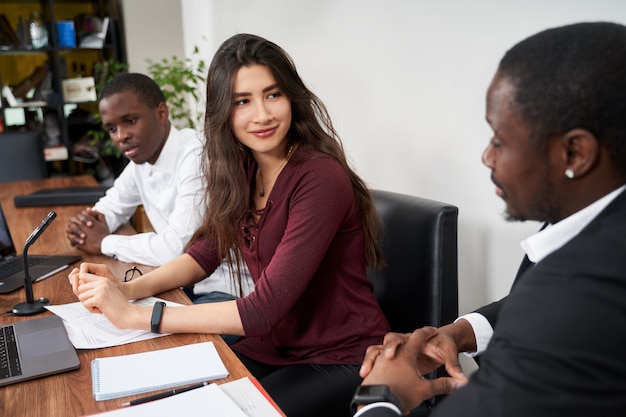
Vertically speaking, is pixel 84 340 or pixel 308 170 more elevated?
pixel 308 170

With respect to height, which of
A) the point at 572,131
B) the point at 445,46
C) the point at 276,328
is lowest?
the point at 276,328

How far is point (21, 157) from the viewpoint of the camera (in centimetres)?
364

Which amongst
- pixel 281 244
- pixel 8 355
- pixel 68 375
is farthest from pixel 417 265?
pixel 8 355

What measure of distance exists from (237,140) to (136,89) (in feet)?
2.53

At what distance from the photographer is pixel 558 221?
29.3 inches

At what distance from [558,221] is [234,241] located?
0.97 m

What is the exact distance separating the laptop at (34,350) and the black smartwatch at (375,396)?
571 mm

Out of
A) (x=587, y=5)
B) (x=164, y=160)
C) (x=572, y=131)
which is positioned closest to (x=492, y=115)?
(x=572, y=131)

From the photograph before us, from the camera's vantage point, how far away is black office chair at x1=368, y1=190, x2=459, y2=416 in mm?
1354

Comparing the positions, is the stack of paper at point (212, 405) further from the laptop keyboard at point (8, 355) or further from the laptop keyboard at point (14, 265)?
the laptop keyboard at point (14, 265)

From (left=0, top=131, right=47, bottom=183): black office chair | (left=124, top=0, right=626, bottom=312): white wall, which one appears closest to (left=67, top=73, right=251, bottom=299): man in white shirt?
(left=124, top=0, right=626, bottom=312): white wall

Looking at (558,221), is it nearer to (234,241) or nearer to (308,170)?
(308,170)

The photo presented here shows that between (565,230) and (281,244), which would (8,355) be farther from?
(565,230)

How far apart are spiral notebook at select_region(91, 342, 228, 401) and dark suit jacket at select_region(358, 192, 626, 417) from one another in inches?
22.0
